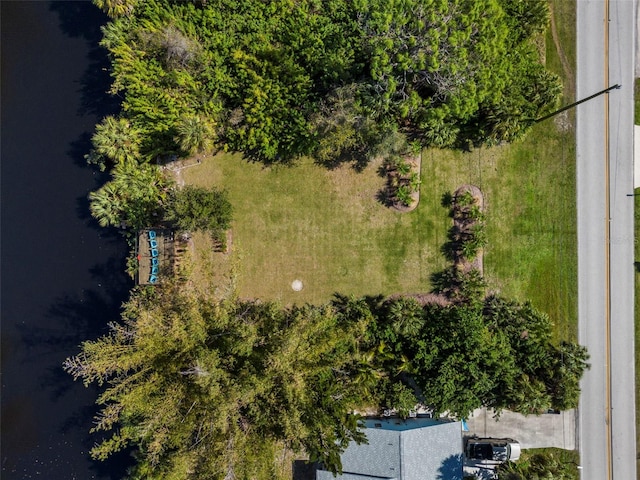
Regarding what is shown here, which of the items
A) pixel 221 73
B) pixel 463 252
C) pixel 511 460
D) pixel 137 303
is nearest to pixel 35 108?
pixel 221 73

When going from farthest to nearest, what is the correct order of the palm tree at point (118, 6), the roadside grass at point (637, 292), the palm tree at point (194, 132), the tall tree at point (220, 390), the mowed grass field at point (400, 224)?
the mowed grass field at point (400, 224), the roadside grass at point (637, 292), the palm tree at point (118, 6), the palm tree at point (194, 132), the tall tree at point (220, 390)

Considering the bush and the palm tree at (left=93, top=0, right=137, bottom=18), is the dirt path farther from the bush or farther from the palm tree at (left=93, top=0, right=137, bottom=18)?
the palm tree at (left=93, top=0, right=137, bottom=18)

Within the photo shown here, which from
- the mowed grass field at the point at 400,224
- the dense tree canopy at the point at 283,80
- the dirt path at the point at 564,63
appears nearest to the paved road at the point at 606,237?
the dirt path at the point at 564,63

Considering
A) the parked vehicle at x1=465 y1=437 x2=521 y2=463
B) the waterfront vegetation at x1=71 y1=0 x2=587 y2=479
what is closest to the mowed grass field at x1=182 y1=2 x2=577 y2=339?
the waterfront vegetation at x1=71 y1=0 x2=587 y2=479

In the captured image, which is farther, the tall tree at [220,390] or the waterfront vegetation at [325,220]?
the waterfront vegetation at [325,220]

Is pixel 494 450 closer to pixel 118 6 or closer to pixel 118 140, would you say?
pixel 118 140

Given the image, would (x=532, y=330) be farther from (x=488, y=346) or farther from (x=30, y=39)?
(x=30, y=39)

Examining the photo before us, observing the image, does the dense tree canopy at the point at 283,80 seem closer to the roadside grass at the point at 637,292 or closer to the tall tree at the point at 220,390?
the roadside grass at the point at 637,292

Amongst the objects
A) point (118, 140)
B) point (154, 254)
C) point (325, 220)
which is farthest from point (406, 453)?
point (118, 140)
